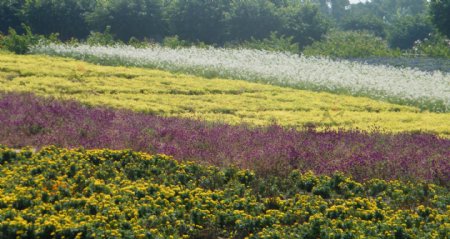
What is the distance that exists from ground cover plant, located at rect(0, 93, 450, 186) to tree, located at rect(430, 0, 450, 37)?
3255 cm

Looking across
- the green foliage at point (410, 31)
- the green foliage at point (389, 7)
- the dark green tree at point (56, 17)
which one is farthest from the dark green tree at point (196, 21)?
the green foliage at point (389, 7)

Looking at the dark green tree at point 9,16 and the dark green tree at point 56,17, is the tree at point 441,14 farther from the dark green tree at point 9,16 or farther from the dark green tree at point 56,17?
the dark green tree at point 9,16

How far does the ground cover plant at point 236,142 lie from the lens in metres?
11.2

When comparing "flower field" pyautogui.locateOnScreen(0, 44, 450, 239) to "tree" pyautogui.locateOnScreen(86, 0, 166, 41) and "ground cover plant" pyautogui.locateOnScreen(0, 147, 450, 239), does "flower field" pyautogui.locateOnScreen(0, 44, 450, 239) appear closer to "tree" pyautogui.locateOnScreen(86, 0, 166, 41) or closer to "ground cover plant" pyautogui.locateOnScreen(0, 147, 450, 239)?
"ground cover plant" pyautogui.locateOnScreen(0, 147, 450, 239)

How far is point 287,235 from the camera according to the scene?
7914mm

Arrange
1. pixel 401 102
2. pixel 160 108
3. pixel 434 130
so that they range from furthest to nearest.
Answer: pixel 401 102 < pixel 160 108 < pixel 434 130

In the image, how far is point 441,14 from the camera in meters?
45.0

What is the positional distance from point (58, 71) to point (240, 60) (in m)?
10.8

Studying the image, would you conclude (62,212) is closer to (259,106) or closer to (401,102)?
(259,106)

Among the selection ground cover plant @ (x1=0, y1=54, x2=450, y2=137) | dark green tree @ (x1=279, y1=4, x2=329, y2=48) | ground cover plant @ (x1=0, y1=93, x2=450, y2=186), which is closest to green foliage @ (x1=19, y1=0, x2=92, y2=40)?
dark green tree @ (x1=279, y1=4, x2=329, y2=48)

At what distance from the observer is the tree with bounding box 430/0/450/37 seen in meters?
44.6

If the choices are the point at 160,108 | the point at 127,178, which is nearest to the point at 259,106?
the point at 160,108

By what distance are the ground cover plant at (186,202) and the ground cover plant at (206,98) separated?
596cm

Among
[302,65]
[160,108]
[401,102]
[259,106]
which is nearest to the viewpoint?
[160,108]
